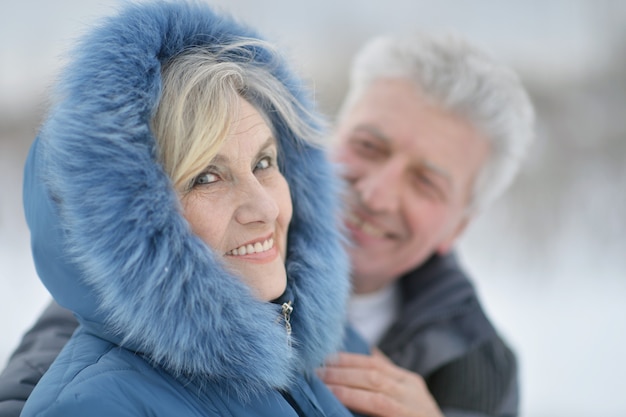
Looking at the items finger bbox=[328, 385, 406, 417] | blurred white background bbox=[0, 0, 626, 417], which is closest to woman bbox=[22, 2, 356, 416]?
finger bbox=[328, 385, 406, 417]

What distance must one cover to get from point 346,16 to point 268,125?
218 inches

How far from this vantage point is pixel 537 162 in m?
5.80

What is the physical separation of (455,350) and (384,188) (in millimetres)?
567

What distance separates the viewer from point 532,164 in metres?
5.80

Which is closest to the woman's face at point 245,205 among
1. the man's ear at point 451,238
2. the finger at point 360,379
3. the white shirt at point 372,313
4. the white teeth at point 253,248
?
the white teeth at point 253,248

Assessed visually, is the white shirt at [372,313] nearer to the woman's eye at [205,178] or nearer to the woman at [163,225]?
the woman at [163,225]

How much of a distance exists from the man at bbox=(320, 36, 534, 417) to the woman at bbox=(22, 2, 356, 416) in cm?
80

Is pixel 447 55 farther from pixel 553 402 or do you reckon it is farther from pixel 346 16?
pixel 346 16

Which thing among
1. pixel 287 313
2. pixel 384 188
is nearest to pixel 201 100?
pixel 287 313

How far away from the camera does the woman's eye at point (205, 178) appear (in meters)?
1.13

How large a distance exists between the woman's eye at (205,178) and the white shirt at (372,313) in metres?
1.15

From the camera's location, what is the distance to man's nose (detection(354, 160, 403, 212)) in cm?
198

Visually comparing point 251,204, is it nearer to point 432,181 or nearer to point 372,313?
point 432,181

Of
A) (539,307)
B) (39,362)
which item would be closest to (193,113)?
(39,362)
